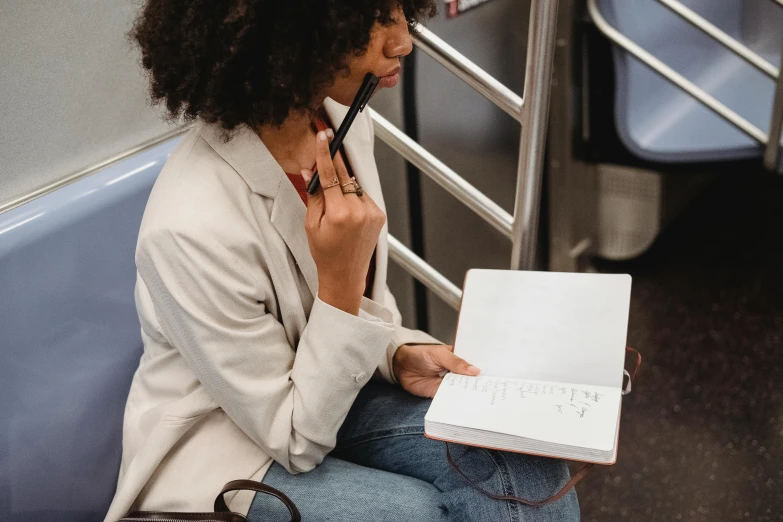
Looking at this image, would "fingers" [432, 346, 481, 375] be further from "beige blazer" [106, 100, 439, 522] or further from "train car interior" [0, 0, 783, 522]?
"train car interior" [0, 0, 783, 522]

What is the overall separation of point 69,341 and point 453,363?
20.5 inches

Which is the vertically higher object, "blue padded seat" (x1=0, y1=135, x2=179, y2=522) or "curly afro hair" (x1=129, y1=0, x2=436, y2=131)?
"curly afro hair" (x1=129, y1=0, x2=436, y2=131)

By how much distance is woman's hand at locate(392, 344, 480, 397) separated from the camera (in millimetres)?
1127

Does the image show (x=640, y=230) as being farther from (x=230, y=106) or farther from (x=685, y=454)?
(x=230, y=106)

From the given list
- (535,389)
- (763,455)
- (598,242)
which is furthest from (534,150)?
(598,242)

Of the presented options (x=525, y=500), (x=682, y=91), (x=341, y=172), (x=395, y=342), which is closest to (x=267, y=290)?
(x=341, y=172)

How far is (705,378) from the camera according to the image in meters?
1.78

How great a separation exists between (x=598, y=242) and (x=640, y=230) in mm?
117

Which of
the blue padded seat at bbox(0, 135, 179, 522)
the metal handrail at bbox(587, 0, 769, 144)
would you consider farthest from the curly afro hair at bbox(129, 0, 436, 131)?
the metal handrail at bbox(587, 0, 769, 144)

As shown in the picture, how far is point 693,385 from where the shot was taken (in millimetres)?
1767

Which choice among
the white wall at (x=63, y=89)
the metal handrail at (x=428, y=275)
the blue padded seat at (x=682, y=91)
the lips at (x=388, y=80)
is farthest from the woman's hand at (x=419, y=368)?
the blue padded seat at (x=682, y=91)

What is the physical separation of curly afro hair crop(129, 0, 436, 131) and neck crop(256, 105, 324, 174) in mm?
57

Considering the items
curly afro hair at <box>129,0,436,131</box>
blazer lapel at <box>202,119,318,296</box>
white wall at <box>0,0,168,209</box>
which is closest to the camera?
curly afro hair at <box>129,0,436,131</box>

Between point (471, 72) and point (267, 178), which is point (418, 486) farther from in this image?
point (471, 72)
